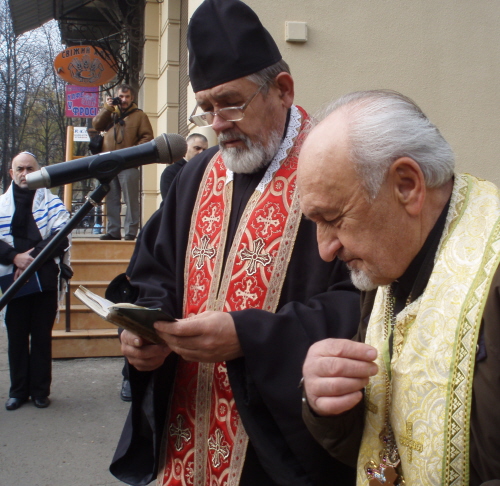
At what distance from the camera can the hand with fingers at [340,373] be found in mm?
1269

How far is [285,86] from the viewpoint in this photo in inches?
86.6

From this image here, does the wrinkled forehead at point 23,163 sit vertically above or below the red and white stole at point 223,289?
above

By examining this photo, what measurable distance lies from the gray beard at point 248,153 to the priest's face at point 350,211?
0.74 meters

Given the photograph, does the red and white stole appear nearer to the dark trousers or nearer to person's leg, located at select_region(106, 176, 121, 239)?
the dark trousers

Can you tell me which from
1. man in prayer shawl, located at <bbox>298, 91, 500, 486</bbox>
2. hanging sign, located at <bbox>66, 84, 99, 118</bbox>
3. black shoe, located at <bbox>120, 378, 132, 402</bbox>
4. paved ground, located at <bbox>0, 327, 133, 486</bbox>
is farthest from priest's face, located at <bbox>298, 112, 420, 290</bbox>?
hanging sign, located at <bbox>66, 84, 99, 118</bbox>

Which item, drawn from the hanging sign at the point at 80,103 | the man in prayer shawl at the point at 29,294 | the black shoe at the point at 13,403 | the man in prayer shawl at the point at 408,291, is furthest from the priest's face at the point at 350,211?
the hanging sign at the point at 80,103

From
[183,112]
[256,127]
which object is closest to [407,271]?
[256,127]

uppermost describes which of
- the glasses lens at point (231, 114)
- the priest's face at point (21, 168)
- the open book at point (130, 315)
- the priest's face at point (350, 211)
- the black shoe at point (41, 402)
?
the priest's face at point (21, 168)

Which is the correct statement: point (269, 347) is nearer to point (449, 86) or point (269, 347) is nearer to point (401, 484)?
point (401, 484)

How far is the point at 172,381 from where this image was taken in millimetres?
2131

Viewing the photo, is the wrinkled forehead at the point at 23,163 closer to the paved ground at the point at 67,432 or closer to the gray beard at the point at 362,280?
the paved ground at the point at 67,432

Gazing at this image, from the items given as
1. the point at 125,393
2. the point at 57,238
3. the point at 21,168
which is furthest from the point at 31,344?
the point at 57,238

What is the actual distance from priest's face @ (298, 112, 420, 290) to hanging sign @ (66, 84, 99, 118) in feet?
38.6

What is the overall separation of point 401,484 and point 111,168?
4.31 feet
